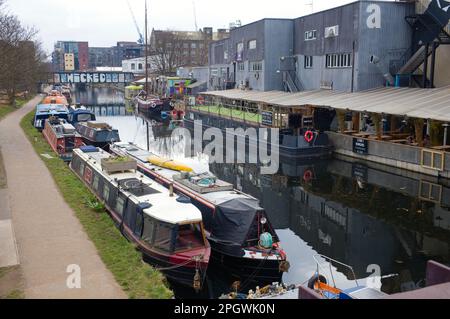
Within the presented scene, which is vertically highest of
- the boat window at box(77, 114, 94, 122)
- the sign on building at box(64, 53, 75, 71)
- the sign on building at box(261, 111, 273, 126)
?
the sign on building at box(64, 53, 75, 71)

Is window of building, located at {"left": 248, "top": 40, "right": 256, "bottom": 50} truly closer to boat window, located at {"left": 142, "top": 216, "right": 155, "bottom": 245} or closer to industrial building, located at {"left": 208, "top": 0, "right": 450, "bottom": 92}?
industrial building, located at {"left": 208, "top": 0, "right": 450, "bottom": 92}

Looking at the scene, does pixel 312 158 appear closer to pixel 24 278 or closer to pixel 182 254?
pixel 182 254

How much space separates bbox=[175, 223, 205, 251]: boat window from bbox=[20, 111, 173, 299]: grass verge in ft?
4.03

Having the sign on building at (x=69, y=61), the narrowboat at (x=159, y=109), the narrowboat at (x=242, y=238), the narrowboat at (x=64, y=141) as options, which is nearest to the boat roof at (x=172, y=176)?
the narrowboat at (x=242, y=238)

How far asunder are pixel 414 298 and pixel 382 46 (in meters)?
35.1

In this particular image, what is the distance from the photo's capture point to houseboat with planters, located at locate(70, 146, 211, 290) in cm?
1360

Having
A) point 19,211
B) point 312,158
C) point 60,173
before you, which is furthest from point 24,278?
point 312,158

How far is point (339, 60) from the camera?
41938 mm

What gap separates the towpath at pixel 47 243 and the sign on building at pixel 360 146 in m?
21.1

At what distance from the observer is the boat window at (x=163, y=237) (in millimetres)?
13781

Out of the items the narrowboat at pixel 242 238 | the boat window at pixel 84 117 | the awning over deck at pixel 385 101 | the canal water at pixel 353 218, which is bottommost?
the canal water at pixel 353 218

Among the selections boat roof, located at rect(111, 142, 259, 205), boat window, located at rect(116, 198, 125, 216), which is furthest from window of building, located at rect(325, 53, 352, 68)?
boat window, located at rect(116, 198, 125, 216)

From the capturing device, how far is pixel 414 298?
7.29 m

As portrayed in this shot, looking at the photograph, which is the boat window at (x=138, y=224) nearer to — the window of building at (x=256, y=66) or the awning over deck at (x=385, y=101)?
the awning over deck at (x=385, y=101)
